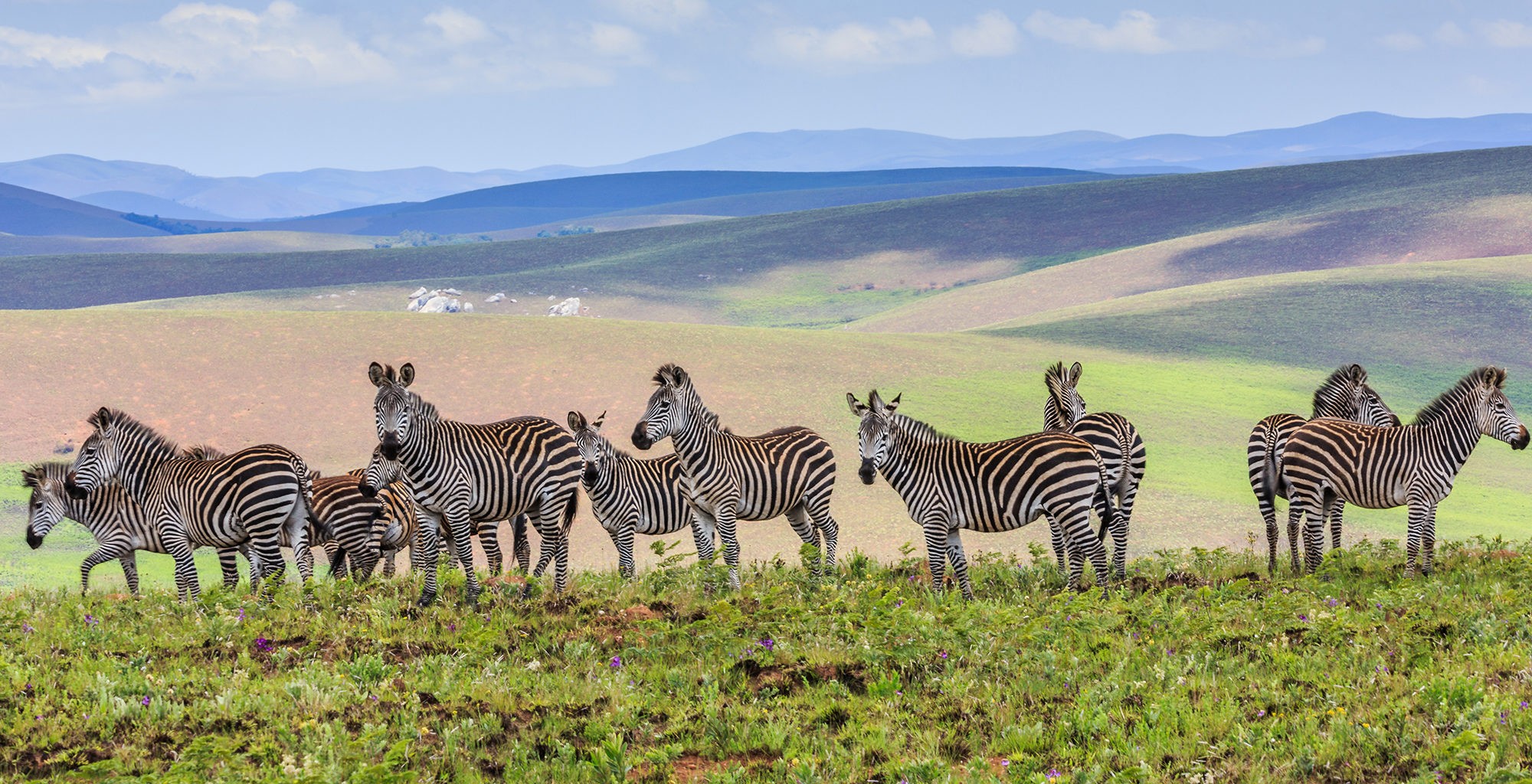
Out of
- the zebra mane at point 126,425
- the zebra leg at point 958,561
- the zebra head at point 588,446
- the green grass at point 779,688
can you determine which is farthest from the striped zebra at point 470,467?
the zebra leg at point 958,561

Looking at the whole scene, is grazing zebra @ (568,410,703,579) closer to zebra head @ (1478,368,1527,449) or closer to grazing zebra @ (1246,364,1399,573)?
grazing zebra @ (1246,364,1399,573)

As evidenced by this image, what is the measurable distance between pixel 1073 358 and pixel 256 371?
4325cm

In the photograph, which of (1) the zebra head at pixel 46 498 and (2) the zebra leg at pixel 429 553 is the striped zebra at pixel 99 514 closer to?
(1) the zebra head at pixel 46 498

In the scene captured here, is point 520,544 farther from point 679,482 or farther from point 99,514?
point 99,514

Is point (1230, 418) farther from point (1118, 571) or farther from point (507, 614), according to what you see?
point (507, 614)

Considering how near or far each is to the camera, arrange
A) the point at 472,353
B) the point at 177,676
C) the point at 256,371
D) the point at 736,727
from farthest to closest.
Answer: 1. the point at 472,353
2. the point at 256,371
3. the point at 177,676
4. the point at 736,727

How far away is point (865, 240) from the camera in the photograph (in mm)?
171250

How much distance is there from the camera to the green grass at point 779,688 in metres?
7.66

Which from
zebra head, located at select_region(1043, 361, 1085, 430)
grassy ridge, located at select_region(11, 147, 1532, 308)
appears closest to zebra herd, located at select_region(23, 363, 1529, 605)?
zebra head, located at select_region(1043, 361, 1085, 430)

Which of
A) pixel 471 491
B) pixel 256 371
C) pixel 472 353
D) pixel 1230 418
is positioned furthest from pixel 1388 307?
pixel 471 491

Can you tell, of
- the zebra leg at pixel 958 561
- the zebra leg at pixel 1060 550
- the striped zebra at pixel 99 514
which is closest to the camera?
the zebra leg at pixel 958 561

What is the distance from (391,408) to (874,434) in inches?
220

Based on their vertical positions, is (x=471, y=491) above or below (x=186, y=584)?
above

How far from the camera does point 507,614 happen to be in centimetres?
1142
